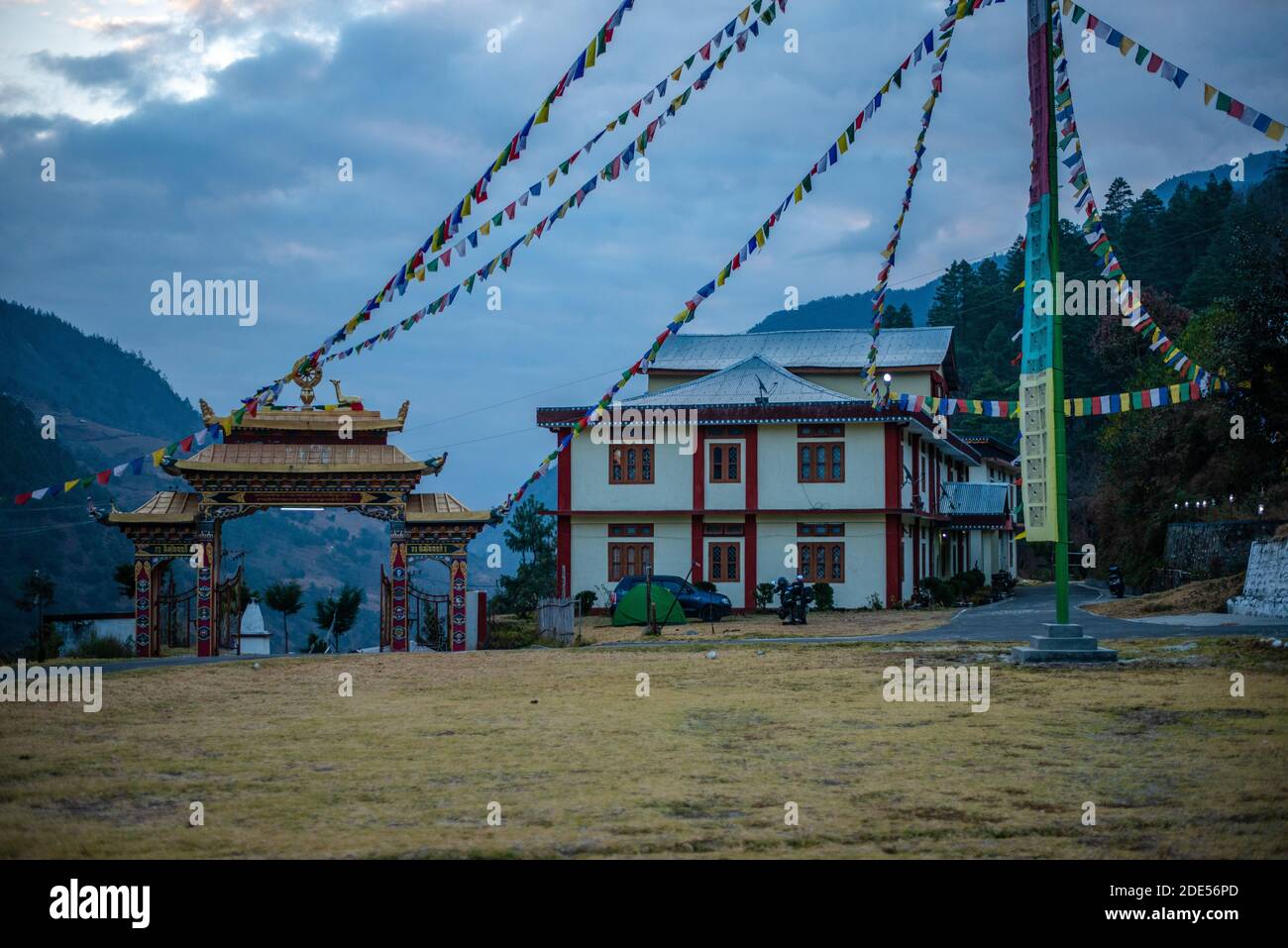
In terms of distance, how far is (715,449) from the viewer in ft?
132

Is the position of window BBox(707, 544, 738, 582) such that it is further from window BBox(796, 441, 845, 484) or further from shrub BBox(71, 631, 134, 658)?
shrub BBox(71, 631, 134, 658)

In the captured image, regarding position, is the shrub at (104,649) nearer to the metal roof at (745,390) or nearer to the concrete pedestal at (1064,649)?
the metal roof at (745,390)

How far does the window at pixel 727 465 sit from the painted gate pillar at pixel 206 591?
62.1 ft

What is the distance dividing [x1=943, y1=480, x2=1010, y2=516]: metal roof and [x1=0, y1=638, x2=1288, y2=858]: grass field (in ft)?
109

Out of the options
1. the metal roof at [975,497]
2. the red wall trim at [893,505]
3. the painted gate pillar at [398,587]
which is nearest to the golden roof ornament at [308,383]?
the painted gate pillar at [398,587]

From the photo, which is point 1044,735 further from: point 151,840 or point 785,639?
point 785,639

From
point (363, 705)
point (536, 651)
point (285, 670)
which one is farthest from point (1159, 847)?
point (536, 651)

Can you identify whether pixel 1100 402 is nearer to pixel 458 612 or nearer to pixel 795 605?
pixel 795 605

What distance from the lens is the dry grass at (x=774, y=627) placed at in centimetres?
2789

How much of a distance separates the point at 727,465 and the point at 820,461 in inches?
125

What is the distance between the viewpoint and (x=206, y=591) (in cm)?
2527

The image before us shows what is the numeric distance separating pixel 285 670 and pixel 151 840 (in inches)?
549

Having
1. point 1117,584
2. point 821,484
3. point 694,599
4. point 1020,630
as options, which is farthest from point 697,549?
point 1020,630

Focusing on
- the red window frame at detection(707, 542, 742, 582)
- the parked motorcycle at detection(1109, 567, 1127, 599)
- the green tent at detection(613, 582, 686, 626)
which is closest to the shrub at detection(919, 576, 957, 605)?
the parked motorcycle at detection(1109, 567, 1127, 599)
